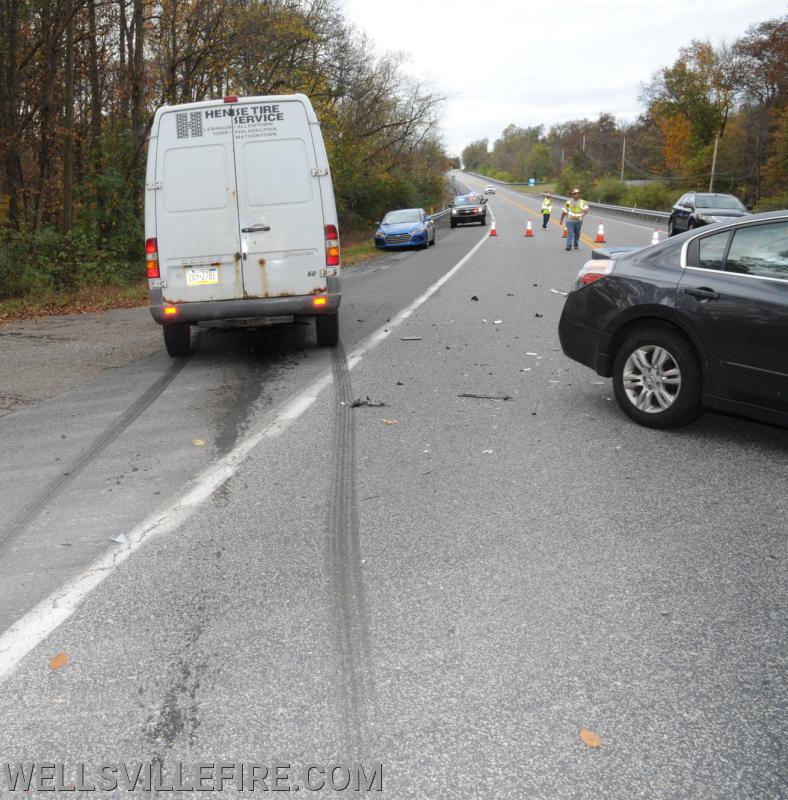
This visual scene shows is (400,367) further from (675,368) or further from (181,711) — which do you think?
(181,711)

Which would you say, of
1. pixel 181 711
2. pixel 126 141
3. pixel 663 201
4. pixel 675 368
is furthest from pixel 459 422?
pixel 663 201

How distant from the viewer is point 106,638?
10.5 ft

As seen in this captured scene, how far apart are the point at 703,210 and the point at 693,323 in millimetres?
23524

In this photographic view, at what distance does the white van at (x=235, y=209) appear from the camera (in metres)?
8.06

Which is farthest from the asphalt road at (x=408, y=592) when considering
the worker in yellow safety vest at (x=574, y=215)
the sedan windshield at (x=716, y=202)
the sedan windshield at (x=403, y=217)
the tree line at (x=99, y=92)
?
the sedan windshield at (x=716, y=202)

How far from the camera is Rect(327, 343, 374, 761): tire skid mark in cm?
271

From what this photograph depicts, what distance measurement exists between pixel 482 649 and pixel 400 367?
17.6 feet

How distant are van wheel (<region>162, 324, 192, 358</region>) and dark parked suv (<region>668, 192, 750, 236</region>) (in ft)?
68.2

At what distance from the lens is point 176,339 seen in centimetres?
898

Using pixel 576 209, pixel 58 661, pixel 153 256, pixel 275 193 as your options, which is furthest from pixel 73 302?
pixel 576 209

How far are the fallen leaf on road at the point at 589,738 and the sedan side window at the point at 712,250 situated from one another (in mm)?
4020

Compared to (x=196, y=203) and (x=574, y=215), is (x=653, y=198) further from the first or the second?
(x=196, y=203)

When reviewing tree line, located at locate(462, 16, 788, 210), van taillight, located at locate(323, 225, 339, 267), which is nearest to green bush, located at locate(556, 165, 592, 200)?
tree line, located at locate(462, 16, 788, 210)

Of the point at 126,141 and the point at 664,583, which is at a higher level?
the point at 126,141
